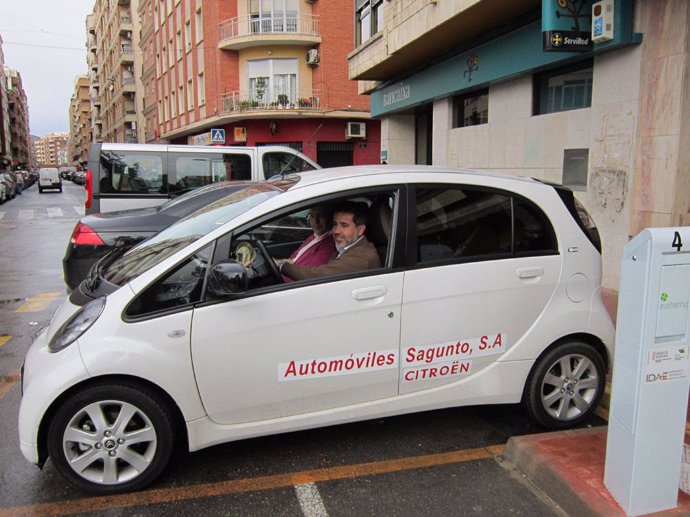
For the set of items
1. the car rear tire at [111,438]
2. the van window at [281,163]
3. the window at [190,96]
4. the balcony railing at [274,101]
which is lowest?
the car rear tire at [111,438]

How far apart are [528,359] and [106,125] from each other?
81492 mm

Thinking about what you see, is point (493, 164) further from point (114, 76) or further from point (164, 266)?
point (114, 76)

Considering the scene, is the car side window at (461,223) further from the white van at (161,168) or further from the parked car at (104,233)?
the white van at (161,168)

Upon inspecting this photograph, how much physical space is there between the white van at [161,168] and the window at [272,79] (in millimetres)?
19671

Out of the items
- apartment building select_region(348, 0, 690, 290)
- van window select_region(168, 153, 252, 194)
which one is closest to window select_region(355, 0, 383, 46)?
apartment building select_region(348, 0, 690, 290)

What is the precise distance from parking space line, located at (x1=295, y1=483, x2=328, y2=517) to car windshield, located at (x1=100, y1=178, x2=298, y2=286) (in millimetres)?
1470

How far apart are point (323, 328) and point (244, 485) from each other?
3.17 ft

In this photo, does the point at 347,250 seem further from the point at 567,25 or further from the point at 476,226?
the point at 567,25

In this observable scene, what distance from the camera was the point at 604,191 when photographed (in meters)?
7.43

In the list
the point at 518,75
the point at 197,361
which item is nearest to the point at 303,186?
the point at 197,361

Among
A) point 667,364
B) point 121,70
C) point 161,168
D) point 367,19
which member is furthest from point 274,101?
point 121,70

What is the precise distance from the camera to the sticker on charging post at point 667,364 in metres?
2.45

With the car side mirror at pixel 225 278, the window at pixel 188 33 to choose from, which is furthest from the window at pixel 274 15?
the car side mirror at pixel 225 278

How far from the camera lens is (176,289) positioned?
2.95 m
